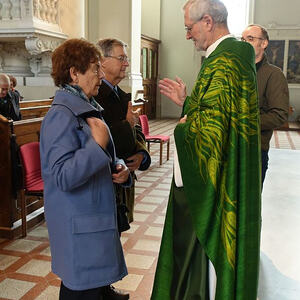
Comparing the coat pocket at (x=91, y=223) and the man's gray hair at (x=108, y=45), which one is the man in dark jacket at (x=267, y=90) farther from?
the coat pocket at (x=91, y=223)

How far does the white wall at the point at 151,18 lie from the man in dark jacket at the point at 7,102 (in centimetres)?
1178

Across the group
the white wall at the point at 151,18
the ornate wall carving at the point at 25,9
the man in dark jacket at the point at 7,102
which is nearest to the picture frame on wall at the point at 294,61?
the white wall at the point at 151,18

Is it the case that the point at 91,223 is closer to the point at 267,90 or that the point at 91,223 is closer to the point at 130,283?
the point at 130,283

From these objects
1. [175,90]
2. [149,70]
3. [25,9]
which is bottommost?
[175,90]

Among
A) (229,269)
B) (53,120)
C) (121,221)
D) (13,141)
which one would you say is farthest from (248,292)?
(13,141)

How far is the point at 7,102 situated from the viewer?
5.71 meters

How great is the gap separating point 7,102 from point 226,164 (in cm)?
451

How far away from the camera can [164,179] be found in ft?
21.1

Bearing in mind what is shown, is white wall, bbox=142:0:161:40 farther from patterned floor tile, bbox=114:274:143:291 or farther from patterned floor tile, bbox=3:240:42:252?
patterned floor tile, bbox=114:274:143:291

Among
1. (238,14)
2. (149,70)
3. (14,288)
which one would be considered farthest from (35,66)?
(238,14)

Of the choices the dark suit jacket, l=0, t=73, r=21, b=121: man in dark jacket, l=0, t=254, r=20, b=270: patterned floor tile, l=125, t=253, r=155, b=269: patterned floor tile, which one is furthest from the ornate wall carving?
the dark suit jacket

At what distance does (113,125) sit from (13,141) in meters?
1.86

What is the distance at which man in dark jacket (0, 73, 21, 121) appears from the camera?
5.68 meters

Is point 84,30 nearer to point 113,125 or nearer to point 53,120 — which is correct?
Result: point 113,125
